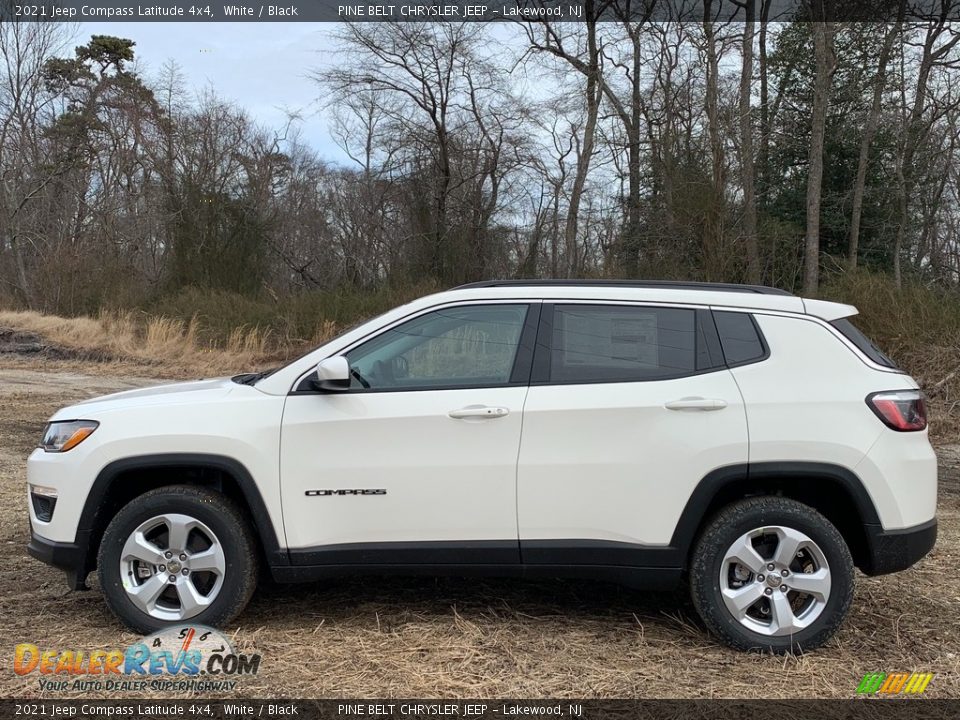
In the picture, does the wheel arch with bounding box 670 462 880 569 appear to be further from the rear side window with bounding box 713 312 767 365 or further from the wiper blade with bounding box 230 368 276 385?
the wiper blade with bounding box 230 368 276 385

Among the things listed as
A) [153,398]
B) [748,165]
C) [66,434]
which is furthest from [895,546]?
[748,165]

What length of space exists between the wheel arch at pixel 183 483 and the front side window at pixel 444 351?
720 mm

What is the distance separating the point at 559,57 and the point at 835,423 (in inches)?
888

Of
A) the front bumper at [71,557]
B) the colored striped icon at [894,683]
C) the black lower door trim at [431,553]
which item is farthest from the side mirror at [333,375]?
the colored striped icon at [894,683]

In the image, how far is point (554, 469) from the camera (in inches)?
149

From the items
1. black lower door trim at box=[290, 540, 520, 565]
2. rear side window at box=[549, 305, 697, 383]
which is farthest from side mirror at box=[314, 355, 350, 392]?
rear side window at box=[549, 305, 697, 383]

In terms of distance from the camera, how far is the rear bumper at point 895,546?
3768 millimetres

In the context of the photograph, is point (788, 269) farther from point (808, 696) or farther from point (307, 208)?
point (307, 208)

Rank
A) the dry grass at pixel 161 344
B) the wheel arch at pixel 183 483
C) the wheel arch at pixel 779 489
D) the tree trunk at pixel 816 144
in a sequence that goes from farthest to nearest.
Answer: the dry grass at pixel 161 344 → the tree trunk at pixel 816 144 → the wheel arch at pixel 183 483 → the wheel arch at pixel 779 489

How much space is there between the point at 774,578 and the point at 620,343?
1.32 m

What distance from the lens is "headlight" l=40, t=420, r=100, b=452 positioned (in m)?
3.96

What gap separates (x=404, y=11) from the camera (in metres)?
23.8

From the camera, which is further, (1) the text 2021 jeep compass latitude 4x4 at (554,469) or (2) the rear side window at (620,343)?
(2) the rear side window at (620,343)

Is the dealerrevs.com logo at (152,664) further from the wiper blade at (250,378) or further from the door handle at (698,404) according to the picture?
the door handle at (698,404)
